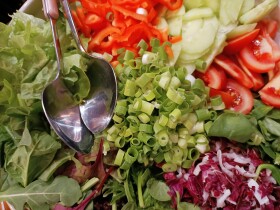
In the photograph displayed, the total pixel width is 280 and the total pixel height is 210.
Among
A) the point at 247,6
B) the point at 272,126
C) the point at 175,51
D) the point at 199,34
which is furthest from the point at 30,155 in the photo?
the point at 247,6

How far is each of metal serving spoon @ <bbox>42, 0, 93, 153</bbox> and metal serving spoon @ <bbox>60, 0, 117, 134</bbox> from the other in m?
0.04

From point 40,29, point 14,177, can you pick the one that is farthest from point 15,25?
point 14,177

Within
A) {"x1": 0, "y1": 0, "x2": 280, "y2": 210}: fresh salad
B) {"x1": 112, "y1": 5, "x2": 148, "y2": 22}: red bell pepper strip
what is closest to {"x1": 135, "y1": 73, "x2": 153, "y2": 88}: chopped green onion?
{"x1": 0, "y1": 0, "x2": 280, "y2": 210}: fresh salad

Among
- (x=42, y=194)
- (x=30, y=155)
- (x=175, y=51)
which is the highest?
(x=175, y=51)

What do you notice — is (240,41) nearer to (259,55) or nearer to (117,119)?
(259,55)

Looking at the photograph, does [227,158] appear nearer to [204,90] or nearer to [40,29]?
[204,90]

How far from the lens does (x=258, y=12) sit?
156cm

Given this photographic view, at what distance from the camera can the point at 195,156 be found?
1468 mm

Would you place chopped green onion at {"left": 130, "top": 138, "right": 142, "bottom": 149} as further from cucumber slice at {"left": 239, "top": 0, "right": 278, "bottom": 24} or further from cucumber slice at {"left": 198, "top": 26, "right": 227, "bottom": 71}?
cucumber slice at {"left": 239, "top": 0, "right": 278, "bottom": 24}

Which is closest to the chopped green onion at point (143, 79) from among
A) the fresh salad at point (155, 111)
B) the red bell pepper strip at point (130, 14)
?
the fresh salad at point (155, 111)

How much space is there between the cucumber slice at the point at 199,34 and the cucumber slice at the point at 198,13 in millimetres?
13

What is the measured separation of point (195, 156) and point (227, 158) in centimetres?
11

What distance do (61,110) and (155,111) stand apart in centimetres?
33

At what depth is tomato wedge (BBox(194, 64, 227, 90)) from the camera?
1.56m
